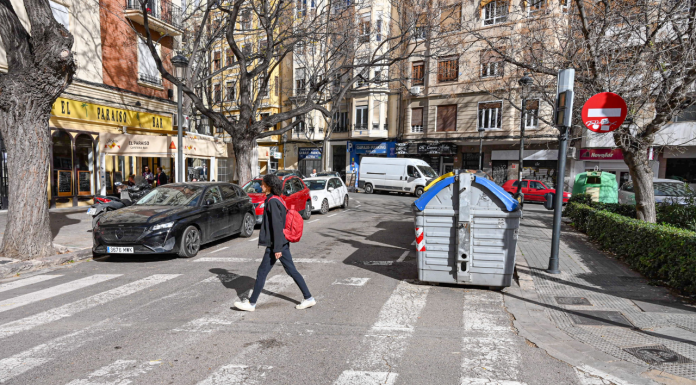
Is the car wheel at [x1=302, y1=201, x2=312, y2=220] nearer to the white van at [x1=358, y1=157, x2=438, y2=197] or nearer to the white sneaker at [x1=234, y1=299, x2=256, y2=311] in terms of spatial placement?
the white sneaker at [x1=234, y1=299, x2=256, y2=311]

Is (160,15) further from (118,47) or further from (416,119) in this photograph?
(416,119)

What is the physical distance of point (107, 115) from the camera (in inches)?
667

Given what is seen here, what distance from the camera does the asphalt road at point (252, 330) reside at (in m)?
3.58

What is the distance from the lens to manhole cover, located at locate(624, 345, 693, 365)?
387cm

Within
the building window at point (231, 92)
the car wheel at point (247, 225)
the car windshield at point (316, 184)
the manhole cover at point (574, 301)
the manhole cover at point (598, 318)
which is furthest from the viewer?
the building window at point (231, 92)

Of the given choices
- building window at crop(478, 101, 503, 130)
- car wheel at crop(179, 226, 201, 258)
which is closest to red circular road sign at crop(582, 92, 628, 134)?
car wheel at crop(179, 226, 201, 258)

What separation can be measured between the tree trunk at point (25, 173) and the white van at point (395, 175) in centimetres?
2028

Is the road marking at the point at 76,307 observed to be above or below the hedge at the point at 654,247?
below

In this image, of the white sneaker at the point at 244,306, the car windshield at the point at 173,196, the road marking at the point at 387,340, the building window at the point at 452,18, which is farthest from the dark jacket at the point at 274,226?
the building window at the point at 452,18

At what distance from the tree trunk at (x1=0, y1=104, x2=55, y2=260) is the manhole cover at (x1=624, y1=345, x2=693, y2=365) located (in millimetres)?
9573

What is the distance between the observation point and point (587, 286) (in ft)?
20.9

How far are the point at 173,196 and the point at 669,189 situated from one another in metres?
15.9

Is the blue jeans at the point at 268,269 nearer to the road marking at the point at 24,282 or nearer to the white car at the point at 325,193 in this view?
the road marking at the point at 24,282

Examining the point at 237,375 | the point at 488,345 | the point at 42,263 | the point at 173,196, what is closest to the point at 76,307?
the point at 237,375
